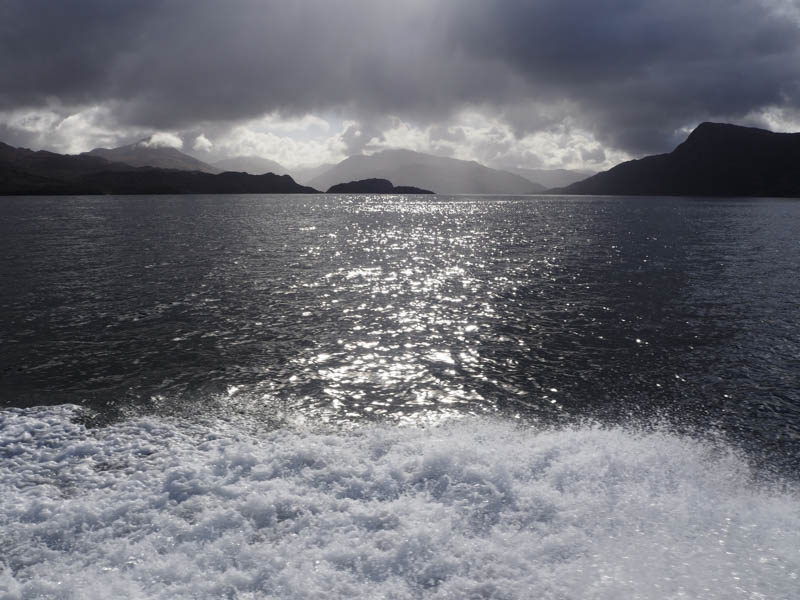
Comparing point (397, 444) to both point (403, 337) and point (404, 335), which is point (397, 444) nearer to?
point (403, 337)

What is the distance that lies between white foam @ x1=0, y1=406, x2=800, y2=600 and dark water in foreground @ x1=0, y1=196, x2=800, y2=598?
0.07 meters

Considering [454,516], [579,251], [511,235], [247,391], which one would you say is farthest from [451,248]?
[454,516]

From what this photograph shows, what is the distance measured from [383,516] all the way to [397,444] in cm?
380

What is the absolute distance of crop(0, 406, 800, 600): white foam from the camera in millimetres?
10953

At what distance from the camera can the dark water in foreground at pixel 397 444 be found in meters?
11.4

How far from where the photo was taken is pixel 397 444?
16766mm

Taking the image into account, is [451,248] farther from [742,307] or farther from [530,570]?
[530,570]

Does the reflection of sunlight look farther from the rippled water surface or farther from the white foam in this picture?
the white foam

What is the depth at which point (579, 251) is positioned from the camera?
6931 cm

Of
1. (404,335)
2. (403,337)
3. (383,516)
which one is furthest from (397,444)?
(404,335)

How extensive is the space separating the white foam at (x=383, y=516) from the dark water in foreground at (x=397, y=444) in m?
0.07

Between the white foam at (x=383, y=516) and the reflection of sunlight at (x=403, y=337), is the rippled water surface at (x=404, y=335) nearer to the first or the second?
the reflection of sunlight at (x=403, y=337)

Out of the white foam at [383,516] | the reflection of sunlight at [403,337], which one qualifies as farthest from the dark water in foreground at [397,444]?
the reflection of sunlight at [403,337]

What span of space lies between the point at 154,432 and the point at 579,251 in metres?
64.3
